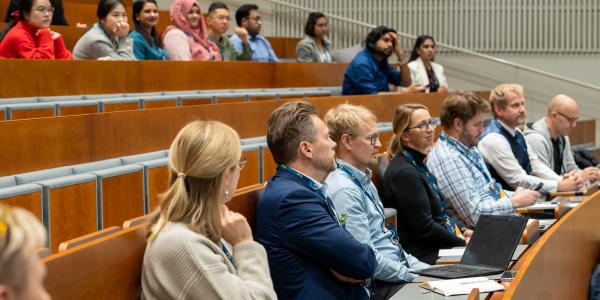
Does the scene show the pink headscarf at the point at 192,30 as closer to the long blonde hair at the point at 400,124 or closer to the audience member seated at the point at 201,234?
the long blonde hair at the point at 400,124

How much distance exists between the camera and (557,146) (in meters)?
4.06

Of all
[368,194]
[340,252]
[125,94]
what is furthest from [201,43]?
[340,252]

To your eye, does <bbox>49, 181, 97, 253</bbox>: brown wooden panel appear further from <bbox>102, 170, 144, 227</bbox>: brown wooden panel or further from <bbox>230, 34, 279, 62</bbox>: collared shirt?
<bbox>230, 34, 279, 62</bbox>: collared shirt

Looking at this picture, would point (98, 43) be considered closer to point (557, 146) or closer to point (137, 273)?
point (557, 146)

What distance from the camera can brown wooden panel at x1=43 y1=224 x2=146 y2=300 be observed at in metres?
1.30

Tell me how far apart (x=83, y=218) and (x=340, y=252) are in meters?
0.67

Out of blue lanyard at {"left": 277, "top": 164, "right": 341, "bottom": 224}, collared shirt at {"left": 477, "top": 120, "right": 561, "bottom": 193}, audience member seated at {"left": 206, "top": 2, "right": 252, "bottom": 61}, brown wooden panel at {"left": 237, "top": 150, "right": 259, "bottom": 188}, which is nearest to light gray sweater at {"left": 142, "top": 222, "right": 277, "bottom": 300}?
blue lanyard at {"left": 277, "top": 164, "right": 341, "bottom": 224}

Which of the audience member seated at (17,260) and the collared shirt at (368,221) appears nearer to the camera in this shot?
the audience member seated at (17,260)

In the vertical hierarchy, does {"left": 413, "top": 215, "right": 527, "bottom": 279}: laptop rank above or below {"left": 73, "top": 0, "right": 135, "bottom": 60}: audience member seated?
below

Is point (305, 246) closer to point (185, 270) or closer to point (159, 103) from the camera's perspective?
point (185, 270)

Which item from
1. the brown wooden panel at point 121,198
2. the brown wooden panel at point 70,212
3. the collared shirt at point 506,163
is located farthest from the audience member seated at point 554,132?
the brown wooden panel at point 70,212

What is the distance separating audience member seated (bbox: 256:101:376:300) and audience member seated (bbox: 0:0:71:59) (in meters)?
1.91

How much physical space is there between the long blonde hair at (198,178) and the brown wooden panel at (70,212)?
586 millimetres

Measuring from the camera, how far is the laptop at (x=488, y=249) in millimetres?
2090
